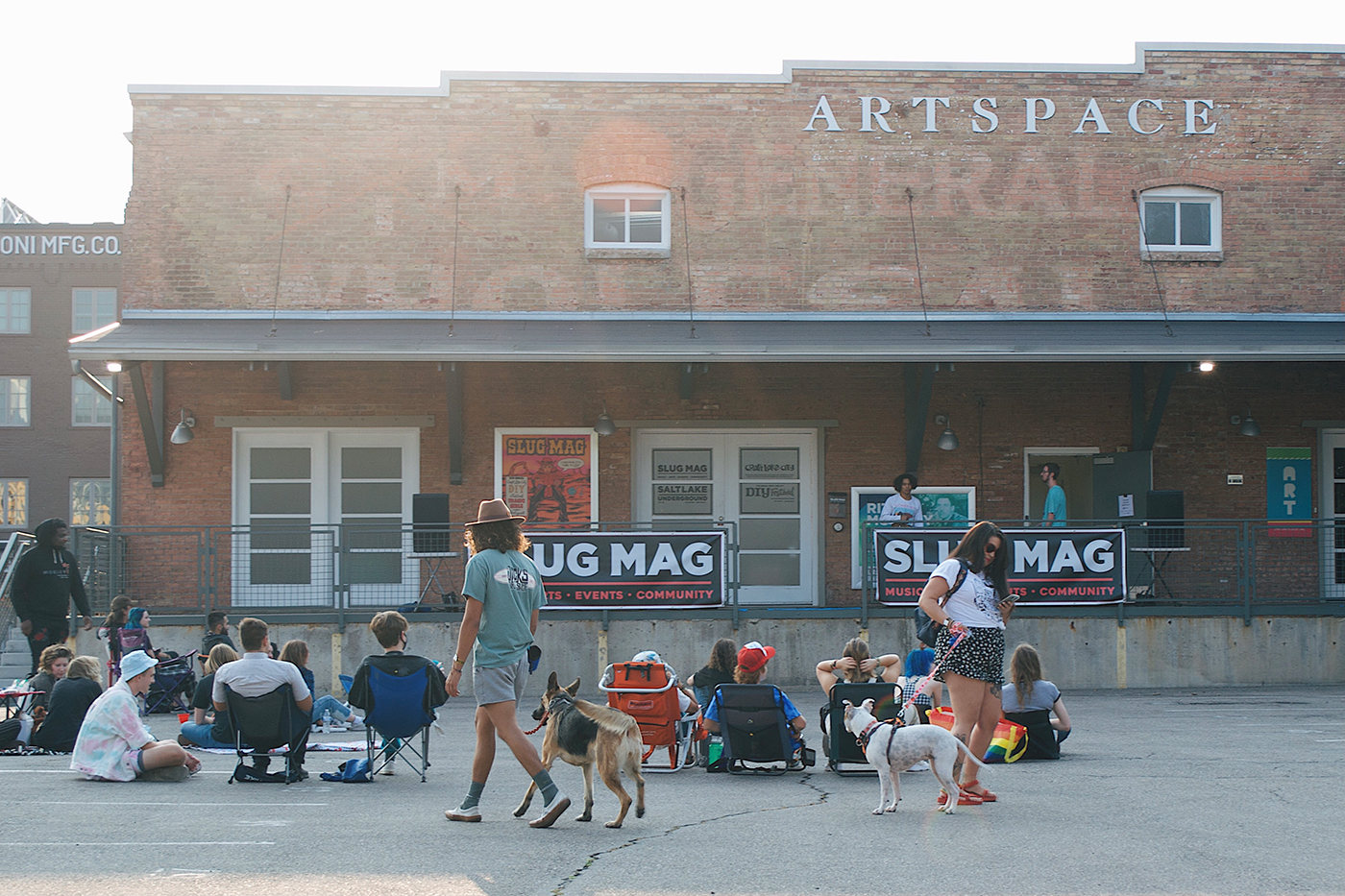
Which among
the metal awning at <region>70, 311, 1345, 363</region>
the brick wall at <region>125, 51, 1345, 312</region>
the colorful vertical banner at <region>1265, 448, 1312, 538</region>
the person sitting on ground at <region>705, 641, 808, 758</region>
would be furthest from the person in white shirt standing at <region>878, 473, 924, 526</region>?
the person sitting on ground at <region>705, 641, 808, 758</region>

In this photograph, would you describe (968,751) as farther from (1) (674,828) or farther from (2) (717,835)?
(1) (674,828)

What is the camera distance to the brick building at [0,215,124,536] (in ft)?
129

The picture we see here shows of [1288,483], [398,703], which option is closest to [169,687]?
[398,703]

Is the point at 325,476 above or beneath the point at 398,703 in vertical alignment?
above

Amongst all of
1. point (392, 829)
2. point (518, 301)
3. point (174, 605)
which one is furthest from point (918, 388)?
point (392, 829)

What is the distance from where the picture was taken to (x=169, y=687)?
1288 cm

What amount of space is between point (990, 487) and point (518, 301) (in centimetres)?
677

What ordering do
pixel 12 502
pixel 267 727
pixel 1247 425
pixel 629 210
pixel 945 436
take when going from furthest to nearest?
pixel 12 502
pixel 629 210
pixel 1247 425
pixel 945 436
pixel 267 727

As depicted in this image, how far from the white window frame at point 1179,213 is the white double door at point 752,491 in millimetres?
5387

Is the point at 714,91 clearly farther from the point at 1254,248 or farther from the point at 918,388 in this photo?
the point at 1254,248

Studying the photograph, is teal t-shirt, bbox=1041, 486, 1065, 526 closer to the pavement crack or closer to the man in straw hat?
the pavement crack

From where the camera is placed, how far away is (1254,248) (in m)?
17.5

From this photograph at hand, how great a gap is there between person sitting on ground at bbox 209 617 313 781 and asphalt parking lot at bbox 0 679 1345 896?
267 mm

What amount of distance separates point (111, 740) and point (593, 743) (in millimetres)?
3819
